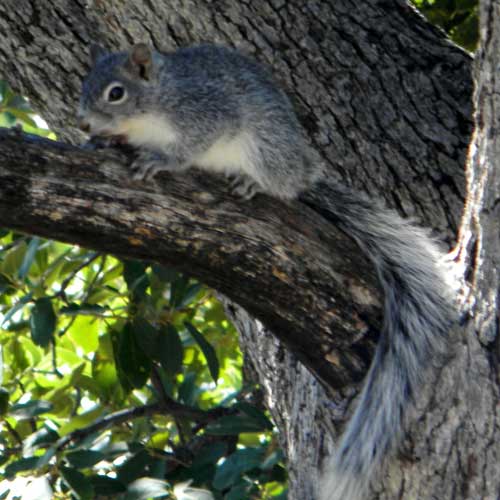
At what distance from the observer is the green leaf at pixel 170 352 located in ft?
8.57

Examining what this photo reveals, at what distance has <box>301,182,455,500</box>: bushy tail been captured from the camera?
5.98 ft

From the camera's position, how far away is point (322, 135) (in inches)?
94.8

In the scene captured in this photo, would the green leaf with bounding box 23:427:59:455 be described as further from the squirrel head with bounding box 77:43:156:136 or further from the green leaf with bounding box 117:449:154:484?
the squirrel head with bounding box 77:43:156:136

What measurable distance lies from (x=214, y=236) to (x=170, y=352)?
0.81 m

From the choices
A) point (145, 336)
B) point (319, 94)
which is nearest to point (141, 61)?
point (319, 94)

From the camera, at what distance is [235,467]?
2.42 meters

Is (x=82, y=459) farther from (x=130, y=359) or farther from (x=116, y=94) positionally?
(x=116, y=94)

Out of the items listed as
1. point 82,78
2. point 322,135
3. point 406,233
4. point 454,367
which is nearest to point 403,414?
point 454,367

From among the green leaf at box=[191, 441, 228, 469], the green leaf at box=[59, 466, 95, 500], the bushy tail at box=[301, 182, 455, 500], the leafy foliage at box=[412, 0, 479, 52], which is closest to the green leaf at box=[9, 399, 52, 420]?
the green leaf at box=[59, 466, 95, 500]

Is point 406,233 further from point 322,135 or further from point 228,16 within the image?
point 228,16

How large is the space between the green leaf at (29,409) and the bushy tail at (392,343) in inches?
37.7

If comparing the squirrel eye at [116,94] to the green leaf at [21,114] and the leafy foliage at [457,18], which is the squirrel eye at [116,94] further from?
the leafy foliage at [457,18]

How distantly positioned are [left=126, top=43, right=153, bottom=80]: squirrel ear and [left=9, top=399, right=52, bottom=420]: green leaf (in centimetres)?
85

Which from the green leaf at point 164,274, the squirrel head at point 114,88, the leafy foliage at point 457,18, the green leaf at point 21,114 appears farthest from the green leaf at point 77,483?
the leafy foliage at point 457,18
